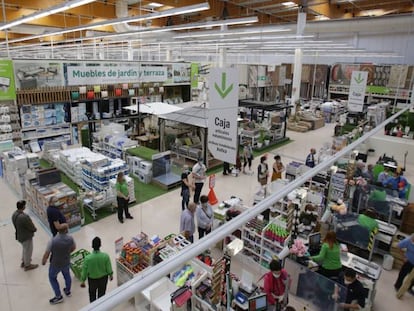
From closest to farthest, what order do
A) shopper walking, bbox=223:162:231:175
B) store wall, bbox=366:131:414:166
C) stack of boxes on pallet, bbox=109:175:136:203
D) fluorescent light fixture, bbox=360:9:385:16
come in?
stack of boxes on pallet, bbox=109:175:136:203
shopper walking, bbox=223:162:231:175
store wall, bbox=366:131:414:166
fluorescent light fixture, bbox=360:9:385:16

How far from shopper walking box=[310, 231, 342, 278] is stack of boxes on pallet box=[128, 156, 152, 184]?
Result: 6.48m

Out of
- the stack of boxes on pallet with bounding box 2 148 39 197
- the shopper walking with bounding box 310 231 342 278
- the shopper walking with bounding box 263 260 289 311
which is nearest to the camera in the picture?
the shopper walking with bounding box 263 260 289 311

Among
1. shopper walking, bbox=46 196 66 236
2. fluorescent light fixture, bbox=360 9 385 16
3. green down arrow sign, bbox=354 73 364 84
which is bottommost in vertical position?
shopper walking, bbox=46 196 66 236

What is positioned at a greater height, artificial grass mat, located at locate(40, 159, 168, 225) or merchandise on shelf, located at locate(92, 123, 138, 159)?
merchandise on shelf, located at locate(92, 123, 138, 159)

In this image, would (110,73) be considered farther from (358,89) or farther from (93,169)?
(358,89)

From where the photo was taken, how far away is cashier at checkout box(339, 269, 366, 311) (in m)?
4.65

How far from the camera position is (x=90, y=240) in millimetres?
7164

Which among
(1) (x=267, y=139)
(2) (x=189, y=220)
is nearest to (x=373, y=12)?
(1) (x=267, y=139)

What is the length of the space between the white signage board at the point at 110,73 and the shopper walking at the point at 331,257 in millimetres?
8754

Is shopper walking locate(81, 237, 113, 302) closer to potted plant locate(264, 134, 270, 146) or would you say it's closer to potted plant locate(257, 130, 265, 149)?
potted plant locate(257, 130, 265, 149)

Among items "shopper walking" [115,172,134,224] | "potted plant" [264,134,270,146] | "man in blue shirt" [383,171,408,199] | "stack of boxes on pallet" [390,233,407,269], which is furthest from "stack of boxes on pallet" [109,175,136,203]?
"potted plant" [264,134,270,146]

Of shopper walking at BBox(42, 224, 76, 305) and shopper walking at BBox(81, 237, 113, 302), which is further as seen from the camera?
shopper walking at BBox(42, 224, 76, 305)

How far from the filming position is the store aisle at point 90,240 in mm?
5363

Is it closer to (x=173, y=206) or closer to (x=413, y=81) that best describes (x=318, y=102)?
(x=413, y=81)
